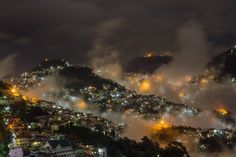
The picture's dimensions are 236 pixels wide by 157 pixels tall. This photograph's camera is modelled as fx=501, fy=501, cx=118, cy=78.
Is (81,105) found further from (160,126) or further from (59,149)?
(59,149)

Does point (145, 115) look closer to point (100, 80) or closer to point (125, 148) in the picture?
point (100, 80)

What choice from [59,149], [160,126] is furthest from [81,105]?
[59,149]

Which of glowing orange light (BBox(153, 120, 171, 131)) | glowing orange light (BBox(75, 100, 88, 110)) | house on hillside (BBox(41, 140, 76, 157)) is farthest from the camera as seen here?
glowing orange light (BBox(75, 100, 88, 110))

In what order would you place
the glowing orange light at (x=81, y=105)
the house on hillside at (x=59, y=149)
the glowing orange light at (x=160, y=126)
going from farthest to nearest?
the glowing orange light at (x=81, y=105), the glowing orange light at (x=160, y=126), the house on hillside at (x=59, y=149)

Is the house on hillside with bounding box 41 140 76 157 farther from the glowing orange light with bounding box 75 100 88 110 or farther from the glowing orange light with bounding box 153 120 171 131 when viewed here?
the glowing orange light with bounding box 75 100 88 110

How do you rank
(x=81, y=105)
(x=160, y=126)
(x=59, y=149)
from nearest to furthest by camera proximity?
(x=59, y=149) < (x=160, y=126) < (x=81, y=105)

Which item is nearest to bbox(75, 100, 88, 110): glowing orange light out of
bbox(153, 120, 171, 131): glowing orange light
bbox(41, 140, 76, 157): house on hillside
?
bbox(153, 120, 171, 131): glowing orange light

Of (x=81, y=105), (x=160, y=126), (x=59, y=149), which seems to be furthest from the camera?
(x=81, y=105)

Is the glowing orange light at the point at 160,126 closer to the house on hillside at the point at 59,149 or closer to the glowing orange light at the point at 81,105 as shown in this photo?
the glowing orange light at the point at 81,105

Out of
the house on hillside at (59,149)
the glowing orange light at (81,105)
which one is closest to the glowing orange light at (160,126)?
the glowing orange light at (81,105)

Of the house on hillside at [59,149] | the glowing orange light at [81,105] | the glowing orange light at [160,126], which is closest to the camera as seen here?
the house on hillside at [59,149]

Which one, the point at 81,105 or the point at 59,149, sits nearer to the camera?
the point at 59,149
